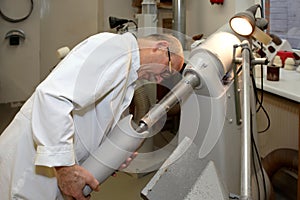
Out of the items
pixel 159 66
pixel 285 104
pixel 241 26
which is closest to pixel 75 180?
pixel 159 66

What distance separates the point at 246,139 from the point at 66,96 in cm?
59

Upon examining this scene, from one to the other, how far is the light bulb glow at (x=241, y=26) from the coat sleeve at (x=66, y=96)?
20.0 inches

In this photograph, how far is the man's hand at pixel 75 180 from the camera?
3.80ft

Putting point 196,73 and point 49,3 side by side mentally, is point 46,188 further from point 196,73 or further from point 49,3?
point 49,3

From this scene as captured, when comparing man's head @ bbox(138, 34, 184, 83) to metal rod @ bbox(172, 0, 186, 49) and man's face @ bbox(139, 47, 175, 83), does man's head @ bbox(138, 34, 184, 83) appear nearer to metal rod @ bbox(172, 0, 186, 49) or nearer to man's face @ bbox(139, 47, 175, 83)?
man's face @ bbox(139, 47, 175, 83)

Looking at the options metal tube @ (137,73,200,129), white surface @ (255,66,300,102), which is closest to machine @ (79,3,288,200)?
metal tube @ (137,73,200,129)

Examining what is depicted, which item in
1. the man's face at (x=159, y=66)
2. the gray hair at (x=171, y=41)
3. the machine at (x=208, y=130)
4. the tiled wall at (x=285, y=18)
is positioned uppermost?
the tiled wall at (x=285, y=18)

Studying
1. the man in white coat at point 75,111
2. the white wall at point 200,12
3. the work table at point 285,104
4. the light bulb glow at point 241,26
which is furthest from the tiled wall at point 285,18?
the man in white coat at point 75,111

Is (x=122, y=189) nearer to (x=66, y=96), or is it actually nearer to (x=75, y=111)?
(x=75, y=111)

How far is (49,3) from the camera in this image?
14.9 ft

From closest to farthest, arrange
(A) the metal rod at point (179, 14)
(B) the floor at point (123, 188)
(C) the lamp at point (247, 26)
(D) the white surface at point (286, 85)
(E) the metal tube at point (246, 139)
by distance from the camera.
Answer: (E) the metal tube at point (246, 139)
(C) the lamp at point (247, 26)
(D) the white surface at point (286, 85)
(B) the floor at point (123, 188)
(A) the metal rod at point (179, 14)

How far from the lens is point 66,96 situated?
118 cm

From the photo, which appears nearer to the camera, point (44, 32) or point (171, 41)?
point (171, 41)

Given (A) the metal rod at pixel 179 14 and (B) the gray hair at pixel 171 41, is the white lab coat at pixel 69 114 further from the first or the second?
(A) the metal rod at pixel 179 14
